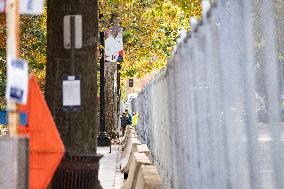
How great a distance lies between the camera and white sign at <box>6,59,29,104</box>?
20.9ft

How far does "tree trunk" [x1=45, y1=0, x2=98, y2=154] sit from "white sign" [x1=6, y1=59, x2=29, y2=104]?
7.96 feet

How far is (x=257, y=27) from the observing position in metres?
4.48

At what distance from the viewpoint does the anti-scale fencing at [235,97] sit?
407 centimetres

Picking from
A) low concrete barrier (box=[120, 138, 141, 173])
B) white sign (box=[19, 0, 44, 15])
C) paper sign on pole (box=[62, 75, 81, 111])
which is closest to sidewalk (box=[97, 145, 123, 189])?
low concrete barrier (box=[120, 138, 141, 173])

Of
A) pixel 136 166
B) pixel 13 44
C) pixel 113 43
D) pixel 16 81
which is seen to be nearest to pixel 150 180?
pixel 16 81

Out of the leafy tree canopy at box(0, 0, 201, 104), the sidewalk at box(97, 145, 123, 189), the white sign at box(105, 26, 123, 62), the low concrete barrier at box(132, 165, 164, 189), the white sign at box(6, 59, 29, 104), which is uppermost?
the leafy tree canopy at box(0, 0, 201, 104)

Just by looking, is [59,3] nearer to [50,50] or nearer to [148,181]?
[50,50]

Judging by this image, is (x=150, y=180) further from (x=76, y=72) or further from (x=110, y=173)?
(x=110, y=173)

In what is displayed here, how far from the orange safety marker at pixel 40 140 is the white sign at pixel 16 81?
18.4 inches

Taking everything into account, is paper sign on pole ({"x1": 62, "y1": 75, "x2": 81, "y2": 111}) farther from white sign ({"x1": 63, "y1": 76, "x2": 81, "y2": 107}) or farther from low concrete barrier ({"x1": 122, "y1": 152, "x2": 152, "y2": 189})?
low concrete barrier ({"x1": 122, "y1": 152, "x2": 152, "y2": 189})

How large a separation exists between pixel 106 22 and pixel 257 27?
28.5 metres

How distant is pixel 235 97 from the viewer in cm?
525

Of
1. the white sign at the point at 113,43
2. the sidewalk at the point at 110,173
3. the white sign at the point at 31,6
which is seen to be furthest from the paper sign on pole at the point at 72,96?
the white sign at the point at 113,43

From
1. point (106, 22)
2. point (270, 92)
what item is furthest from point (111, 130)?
point (270, 92)
